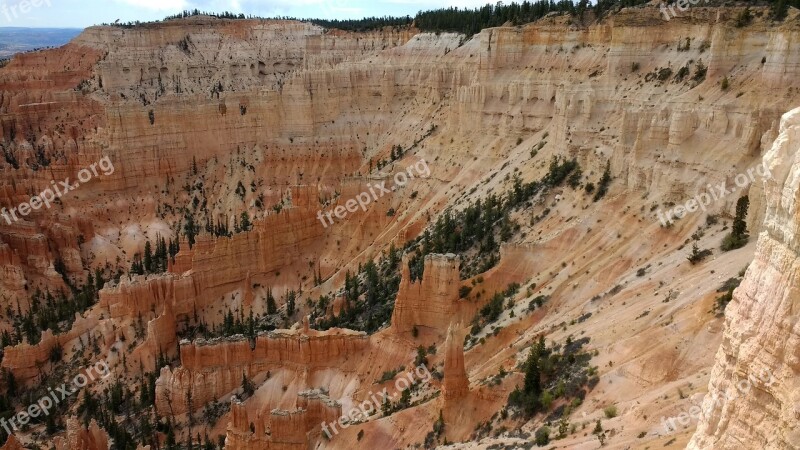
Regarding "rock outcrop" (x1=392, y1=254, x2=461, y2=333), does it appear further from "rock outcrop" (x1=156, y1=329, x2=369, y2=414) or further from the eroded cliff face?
the eroded cliff face

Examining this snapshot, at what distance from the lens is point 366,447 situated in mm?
26844

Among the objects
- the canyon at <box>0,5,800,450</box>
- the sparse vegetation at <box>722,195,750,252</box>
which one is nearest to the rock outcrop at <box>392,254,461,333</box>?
the canyon at <box>0,5,800,450</box>

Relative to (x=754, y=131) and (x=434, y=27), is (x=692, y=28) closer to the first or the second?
(x=754, y=131)

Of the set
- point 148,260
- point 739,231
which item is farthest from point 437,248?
point 148,260

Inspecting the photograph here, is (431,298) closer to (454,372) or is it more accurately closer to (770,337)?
(454,372)

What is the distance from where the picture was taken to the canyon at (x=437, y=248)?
19.0m

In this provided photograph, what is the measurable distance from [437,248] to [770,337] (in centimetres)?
3050

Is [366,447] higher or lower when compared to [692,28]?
lower

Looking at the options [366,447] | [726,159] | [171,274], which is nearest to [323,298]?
[171,274]

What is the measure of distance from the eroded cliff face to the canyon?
0.12 ft

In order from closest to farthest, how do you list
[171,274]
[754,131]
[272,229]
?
[754,131] → [171,274] → [272,229]

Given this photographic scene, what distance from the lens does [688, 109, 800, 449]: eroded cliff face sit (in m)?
9.02

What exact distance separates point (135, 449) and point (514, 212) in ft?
85.6

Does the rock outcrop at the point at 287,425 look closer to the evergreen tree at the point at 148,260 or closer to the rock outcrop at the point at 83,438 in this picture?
the rock outcrop at the point at 83,438
